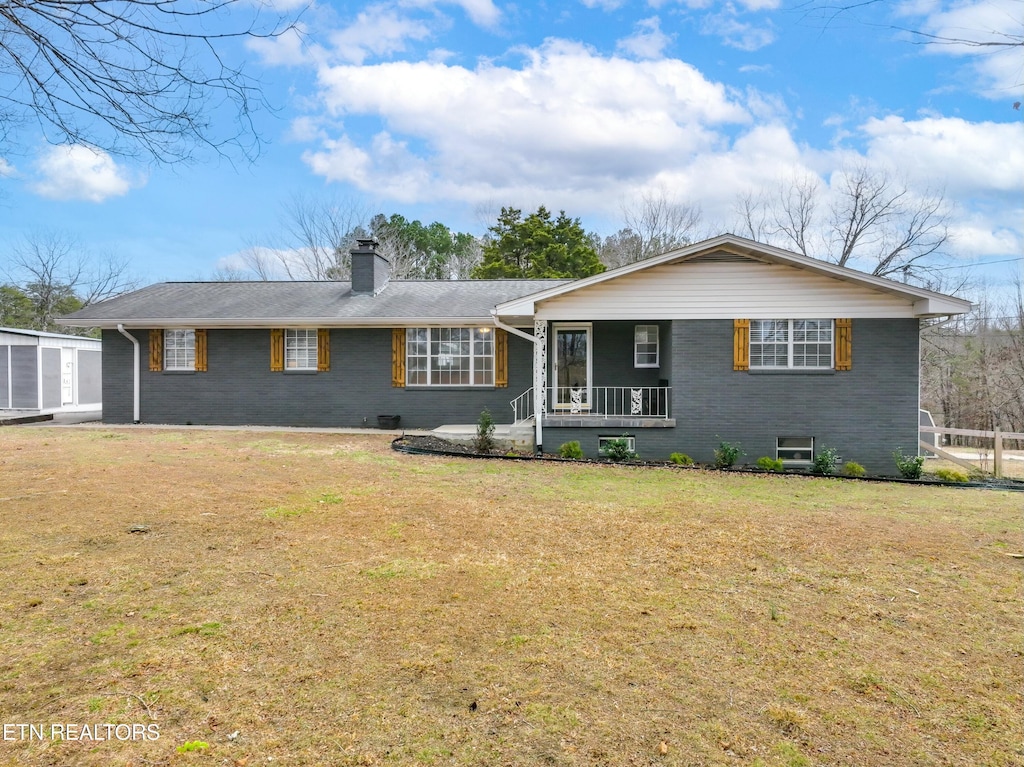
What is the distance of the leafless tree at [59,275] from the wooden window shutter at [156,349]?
20.9 meters

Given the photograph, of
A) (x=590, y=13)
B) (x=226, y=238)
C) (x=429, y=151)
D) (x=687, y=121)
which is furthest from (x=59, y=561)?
(x=226, y=238)

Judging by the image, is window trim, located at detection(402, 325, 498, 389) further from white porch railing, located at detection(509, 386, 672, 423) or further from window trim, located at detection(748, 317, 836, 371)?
window trim, located at detection(748, 317, 836, 371)

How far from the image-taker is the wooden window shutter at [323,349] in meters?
14.6

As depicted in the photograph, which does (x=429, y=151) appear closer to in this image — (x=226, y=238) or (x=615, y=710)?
(x=226, y=238)

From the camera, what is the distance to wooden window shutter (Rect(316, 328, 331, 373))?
14.6m

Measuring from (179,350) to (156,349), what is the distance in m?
0.55

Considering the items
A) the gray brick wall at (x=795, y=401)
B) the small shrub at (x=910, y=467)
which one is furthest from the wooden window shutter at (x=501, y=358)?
the small shrub at (x=910, y=467)

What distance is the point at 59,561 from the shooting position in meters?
4.41

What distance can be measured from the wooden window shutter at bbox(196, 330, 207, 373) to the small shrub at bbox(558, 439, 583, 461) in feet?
32.2

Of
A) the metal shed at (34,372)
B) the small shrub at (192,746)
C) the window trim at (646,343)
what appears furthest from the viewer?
the metal shed at (34,372)

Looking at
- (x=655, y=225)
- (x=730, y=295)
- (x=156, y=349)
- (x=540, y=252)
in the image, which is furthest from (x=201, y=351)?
(x=655, y=225)

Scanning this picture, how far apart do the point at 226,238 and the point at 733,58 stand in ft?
101

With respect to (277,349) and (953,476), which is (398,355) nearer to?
(277,349)

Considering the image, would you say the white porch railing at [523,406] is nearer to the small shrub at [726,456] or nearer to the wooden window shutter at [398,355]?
the wooden window shutter at [398,355]
